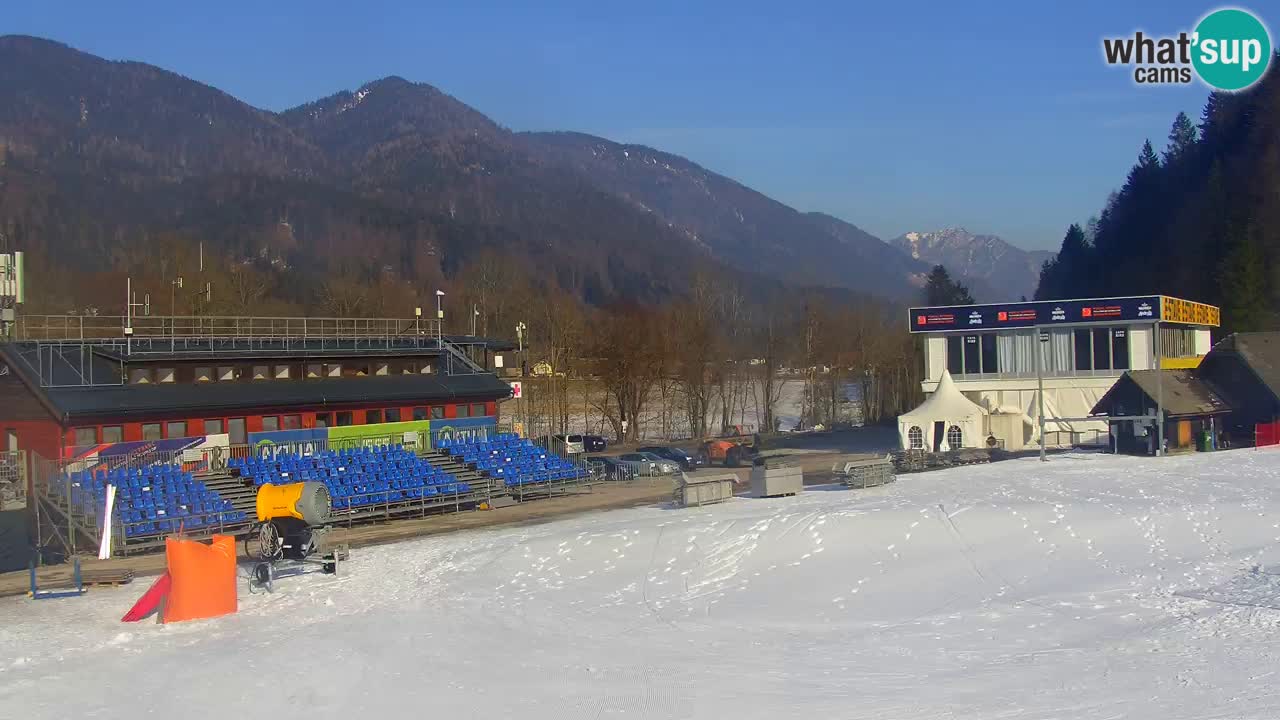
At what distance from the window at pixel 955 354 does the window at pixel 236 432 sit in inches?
1400

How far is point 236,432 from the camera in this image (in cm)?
3650

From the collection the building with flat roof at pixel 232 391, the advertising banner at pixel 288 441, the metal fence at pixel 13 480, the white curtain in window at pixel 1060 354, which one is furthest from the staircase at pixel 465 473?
the white curtain in window at pixel 1060 354

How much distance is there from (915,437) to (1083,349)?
1076 cm

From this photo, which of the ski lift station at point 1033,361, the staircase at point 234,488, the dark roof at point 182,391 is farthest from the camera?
the ski lift station at point 1033,361

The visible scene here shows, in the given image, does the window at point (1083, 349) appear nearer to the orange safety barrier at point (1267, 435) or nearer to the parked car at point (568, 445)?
the orange safety barrier at point (1267, 435)

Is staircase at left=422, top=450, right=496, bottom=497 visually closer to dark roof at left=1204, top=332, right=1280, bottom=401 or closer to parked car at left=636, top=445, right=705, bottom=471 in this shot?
parked car at left=636, top=445, right=705, bottom=471

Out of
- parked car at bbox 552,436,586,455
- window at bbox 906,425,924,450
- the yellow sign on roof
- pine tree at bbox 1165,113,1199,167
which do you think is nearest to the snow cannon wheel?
parked car at bbox 552,436,586,455

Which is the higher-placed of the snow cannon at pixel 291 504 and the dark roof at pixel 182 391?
the dark roof at pixel 182 391

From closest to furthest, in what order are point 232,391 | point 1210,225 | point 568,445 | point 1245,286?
point 232,391 → point 568,445 → point 1245,286 → point 1210,225

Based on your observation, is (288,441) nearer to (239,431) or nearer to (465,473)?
(239,431)

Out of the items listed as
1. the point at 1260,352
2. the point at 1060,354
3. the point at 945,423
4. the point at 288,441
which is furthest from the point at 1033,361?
the point at 288,441

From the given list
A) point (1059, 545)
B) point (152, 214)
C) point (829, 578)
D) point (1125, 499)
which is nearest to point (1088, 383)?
point (1125, 499)

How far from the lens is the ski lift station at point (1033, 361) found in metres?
50.2

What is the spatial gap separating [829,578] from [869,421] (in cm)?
6034
